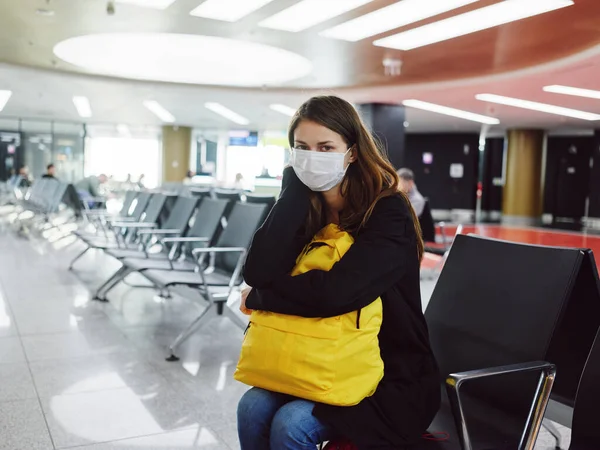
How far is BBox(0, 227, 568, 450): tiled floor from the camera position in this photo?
2.65m

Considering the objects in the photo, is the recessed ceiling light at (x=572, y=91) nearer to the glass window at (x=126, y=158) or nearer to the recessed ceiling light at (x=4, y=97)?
the recessed ceiling light at (x=4, y=97)

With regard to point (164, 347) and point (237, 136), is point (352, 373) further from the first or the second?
point (237, 136)

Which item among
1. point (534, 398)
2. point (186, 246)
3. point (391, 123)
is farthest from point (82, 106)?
point (534, 398)

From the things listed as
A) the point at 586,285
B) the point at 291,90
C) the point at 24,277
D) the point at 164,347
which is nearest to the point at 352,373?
the point at 586,285

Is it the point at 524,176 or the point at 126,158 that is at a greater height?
the point at 126,158

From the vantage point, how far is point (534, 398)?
64.4 inches

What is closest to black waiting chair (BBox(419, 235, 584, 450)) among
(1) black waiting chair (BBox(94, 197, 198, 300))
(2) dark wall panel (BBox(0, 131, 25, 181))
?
(1) black waiting chair (BBox(94, 197, 198, 300))

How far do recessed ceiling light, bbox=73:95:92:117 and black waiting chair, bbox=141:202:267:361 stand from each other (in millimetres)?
12966

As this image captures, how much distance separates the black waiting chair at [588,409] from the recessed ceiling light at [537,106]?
39.7 ft

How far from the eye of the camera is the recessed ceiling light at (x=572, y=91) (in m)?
11.5

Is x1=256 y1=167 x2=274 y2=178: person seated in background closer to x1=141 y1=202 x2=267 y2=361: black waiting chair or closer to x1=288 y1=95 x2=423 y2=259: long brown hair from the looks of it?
x1=141 y1=202 x2=267 y2=361: black waiting chair

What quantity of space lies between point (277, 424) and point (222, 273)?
3033 millimetres

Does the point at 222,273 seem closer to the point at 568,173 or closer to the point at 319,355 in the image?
the point at 319,355

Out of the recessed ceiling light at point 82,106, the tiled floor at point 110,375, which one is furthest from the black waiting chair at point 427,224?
the recessed ceiling light at point 82,106
